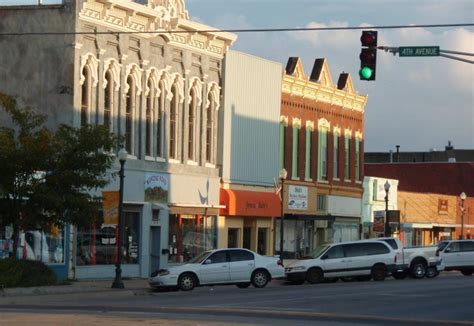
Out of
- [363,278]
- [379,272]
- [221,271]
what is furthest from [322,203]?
[221,271]

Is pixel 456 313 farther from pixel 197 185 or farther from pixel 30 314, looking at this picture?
pixel 197 185

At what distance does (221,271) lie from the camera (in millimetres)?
39750

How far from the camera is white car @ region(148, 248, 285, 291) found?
3862 centimetres

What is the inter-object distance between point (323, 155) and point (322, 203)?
8.53ft

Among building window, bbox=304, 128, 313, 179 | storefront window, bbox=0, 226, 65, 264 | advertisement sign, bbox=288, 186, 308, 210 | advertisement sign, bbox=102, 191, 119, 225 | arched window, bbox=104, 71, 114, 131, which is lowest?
storefront window, bbox=0, 226, 65, 264

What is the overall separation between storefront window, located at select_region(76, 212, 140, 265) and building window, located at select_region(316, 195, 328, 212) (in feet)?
55.2

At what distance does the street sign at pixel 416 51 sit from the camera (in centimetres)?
2500

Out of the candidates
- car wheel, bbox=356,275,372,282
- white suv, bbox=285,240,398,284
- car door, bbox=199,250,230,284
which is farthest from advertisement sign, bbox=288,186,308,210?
car door, bbox=199,250,230,284

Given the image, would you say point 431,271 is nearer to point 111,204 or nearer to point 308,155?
point 308,155

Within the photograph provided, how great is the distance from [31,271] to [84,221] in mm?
2342

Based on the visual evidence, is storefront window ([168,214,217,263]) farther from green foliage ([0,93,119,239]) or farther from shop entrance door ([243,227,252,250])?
green foliage ([0,93,119,239])

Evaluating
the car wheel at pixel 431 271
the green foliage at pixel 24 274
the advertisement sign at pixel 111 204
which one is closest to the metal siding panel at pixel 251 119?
the car wheel at pixel 431 271

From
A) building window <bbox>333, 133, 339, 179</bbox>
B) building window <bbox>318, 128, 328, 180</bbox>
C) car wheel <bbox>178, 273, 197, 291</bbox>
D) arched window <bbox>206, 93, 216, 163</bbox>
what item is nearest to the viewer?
car wheel <bbox>178, 273, 197, 291</bbox>

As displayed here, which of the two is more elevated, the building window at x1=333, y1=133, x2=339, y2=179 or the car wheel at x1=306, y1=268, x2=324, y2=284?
the building window at x1=333, y1=133, x2=339, y2=179
